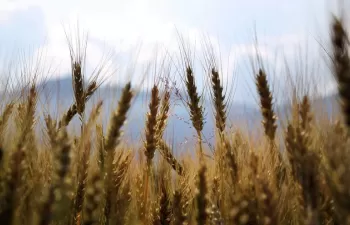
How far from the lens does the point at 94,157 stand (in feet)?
6.77

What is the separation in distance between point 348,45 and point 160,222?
41.2 inches

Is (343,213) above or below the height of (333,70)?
below

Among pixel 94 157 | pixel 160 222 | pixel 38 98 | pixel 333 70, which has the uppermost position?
pixel 38 98

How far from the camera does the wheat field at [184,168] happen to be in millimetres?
1497

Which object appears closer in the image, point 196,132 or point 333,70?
point 333,70

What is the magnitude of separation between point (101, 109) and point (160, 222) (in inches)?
28.0

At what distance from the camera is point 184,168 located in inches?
97.0

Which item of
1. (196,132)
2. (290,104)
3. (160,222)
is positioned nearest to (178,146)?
(196,132)

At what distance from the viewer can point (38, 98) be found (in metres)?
2.90

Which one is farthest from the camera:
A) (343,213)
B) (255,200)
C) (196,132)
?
(196,132)

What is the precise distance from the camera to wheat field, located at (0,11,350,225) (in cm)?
150

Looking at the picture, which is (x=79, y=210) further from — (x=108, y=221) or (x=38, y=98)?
(x=38, y=98)

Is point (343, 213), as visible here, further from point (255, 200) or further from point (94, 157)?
point (94, 157)

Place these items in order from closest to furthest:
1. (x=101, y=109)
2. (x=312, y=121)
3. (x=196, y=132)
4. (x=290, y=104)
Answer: (x=312, y=121) → (x=290, y=104) → (x=101, y=109) → (x=196, y=132)
